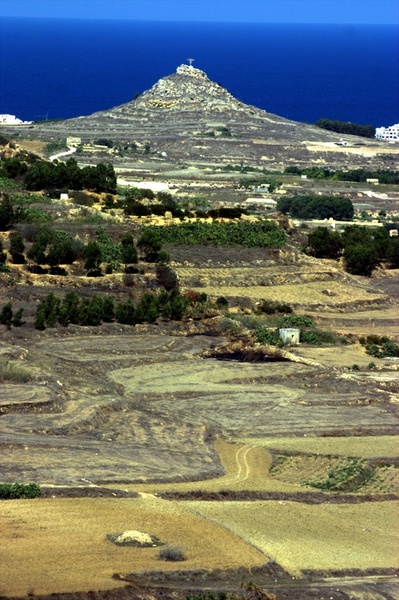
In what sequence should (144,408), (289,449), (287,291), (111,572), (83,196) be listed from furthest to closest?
1. (83,196)
2. (287,291)
3. (144,408)
4. (289,449)
5. (111,572)

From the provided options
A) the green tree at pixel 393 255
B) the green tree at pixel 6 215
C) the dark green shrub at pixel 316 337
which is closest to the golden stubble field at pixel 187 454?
the dark green shrub at pixel 316 337

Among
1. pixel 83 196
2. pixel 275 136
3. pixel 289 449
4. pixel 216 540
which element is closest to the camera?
pixel 216 540

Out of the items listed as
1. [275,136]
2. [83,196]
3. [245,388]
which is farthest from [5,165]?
→ [275,136]

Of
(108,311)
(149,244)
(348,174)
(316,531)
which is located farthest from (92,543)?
(348,174)

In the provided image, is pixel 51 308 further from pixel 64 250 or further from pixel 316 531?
pixel 316 531

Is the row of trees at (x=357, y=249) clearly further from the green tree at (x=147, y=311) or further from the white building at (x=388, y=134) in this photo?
the white building at (x=388, y=134)

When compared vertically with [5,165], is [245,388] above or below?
below

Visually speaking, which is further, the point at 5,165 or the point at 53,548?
the point at 5,165

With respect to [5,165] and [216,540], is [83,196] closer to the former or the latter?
A: [5,165]
